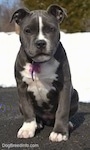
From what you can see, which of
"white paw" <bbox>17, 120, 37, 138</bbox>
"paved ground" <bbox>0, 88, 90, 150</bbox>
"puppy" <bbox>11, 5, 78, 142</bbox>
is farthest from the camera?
"white paw" <bbox>17, 120, 37, 138</bbox>

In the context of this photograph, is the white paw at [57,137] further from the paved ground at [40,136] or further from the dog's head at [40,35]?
the dog's head at [40,35]

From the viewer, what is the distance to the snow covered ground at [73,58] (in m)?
7.79

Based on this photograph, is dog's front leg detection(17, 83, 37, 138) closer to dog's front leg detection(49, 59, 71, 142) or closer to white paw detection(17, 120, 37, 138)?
white paw detection(17, 120, 37, 138)

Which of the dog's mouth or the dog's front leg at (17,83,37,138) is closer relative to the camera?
the dog's mouth

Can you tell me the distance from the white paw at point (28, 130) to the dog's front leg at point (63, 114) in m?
0.22

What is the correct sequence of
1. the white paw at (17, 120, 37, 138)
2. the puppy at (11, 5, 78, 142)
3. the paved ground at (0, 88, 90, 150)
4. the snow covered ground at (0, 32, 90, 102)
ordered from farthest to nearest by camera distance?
the snow covered ground at (0, 32, 90, 102) < the white paw at (17, 120, 37, 138) < the puppy at (11, 5, 78, 142) < the paved ground at (0, 88, 90, 150)

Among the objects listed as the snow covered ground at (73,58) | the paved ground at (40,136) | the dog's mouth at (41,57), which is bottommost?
the snow covered ground at (73,58)

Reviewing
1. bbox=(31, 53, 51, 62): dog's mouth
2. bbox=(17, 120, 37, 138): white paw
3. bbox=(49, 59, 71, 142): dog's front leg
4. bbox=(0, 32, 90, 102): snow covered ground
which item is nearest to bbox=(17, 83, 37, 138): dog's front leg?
bbox=(17, 120, 37, 138): white paw

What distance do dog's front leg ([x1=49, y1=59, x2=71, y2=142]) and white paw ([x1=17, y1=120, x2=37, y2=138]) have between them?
22 cm

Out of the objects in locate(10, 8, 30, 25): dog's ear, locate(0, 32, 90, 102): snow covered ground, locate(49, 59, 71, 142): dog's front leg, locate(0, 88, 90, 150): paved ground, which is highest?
locate(10, 8, 30, 25): dog's ear

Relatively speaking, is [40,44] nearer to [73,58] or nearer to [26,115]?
[26,115]

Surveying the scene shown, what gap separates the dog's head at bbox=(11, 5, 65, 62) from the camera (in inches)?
148

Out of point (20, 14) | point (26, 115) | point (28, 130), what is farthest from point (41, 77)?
point (20, 14)

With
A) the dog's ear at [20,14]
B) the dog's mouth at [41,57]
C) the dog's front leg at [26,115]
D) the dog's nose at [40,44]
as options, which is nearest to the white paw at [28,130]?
the dog's front leg at [26,115]
